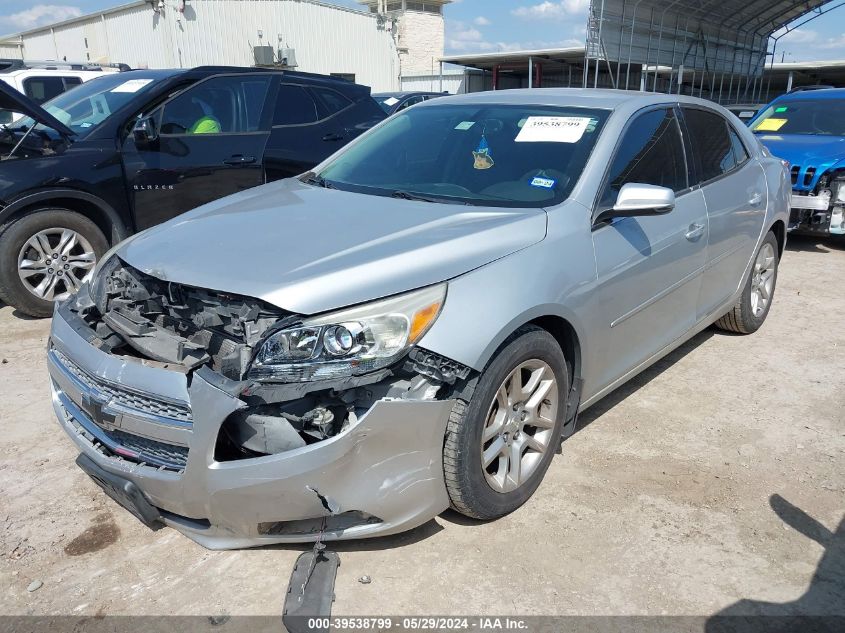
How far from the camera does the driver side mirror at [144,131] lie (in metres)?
5.31

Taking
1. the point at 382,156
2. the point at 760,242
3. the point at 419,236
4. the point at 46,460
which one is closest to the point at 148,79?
the point at 382,156

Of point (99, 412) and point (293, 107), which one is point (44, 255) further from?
point (99, 412)

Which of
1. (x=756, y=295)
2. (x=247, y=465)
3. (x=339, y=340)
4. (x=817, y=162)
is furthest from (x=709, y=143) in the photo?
(x=817, y=162)

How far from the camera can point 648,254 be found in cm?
335

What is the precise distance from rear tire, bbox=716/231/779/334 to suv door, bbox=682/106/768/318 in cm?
27

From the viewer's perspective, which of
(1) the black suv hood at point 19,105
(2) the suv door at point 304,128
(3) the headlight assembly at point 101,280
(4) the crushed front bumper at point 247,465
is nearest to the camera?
(4) the crushed front bumper at point 247,465

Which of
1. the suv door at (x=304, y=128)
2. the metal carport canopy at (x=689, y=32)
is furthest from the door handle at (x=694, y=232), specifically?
the metal carport canopy at (x=689, y=32)

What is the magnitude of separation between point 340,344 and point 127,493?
960mm

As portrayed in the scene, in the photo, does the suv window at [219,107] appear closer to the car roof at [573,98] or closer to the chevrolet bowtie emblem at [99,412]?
the car roof at [573,98]

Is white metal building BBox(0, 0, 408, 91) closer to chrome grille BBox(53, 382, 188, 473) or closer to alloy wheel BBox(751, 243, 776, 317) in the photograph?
alloy wheel BBox(751, 243, 776, 317)

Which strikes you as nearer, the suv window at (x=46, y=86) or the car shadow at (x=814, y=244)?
the car shadow at (x=814, y=244)

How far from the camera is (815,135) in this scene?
8336 mm

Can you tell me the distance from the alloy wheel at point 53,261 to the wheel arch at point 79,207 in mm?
187

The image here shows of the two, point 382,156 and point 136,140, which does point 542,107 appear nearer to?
point 382,156
